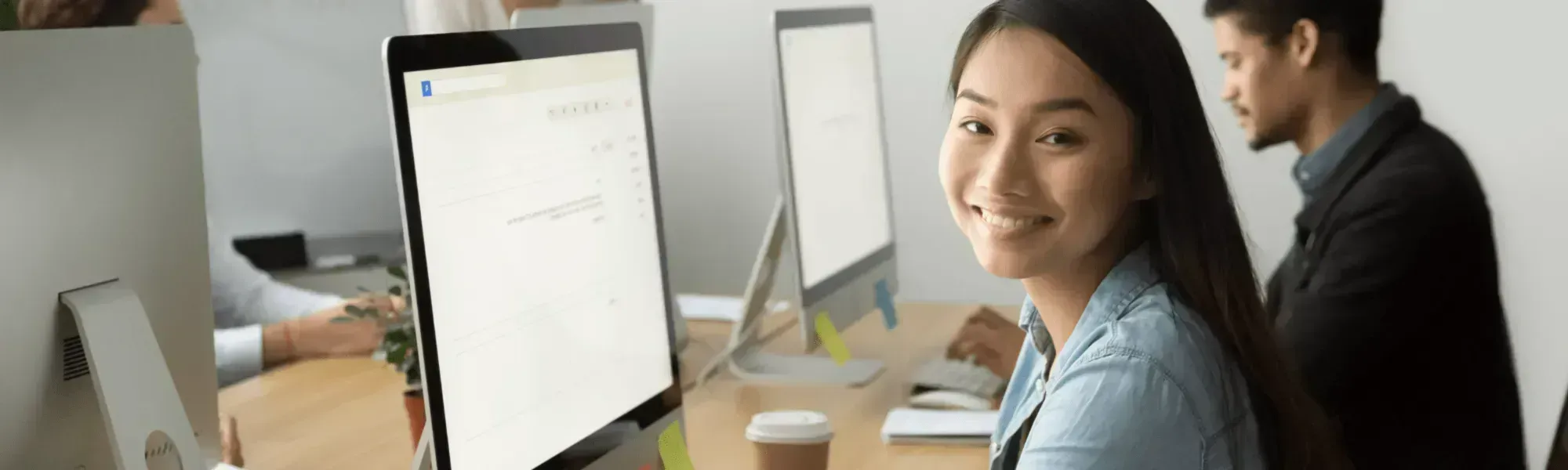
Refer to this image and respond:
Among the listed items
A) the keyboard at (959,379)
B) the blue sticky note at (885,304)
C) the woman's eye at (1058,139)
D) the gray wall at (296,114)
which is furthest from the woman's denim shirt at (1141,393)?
the gray wall at (296,114)

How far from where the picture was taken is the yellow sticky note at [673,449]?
1266mm

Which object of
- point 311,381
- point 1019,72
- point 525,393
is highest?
point 1019,72

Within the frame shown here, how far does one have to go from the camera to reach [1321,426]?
1.09 m

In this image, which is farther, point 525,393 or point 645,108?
point 645,108

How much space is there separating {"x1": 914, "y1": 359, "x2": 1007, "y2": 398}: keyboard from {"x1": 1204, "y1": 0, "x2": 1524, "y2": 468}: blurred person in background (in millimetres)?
386

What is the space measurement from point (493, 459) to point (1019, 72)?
52 cm

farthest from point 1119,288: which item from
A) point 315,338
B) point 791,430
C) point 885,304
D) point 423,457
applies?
point 315,338

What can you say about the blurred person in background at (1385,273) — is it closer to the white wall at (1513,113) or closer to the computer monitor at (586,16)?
the white wall at (1513,113)

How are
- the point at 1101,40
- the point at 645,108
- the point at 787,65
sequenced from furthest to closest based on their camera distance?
the point at 787,65 < the point at 645,108 < the point at 1101,40

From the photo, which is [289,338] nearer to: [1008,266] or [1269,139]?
[1008,266]

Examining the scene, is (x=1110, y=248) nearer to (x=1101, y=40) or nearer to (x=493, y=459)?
(x=1101, y=40)

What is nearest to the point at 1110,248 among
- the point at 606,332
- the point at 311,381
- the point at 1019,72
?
the point at 1019,72

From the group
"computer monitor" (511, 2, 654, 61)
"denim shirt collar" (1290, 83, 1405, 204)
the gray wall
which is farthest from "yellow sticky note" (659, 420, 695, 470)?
the gray wall

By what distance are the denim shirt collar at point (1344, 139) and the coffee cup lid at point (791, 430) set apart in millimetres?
860
